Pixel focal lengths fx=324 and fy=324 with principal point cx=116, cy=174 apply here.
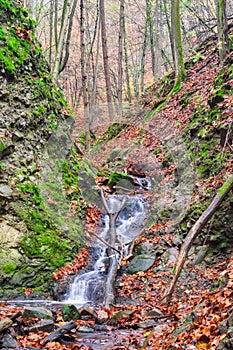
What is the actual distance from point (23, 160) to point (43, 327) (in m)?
4.81

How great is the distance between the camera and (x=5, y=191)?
26.1 feet

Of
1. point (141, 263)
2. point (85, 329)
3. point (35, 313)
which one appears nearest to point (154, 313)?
point (85, 329)

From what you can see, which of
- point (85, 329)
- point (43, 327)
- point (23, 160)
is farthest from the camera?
point (23, 160)

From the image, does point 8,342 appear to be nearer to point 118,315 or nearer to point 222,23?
point 118,315

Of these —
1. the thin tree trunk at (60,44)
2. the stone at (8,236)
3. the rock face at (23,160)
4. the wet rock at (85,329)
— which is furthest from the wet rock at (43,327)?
the thin tree trunk at (60,44)

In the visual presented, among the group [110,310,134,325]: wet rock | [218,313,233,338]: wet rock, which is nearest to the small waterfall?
[110,310,134,325]: wet rock

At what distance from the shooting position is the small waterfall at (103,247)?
7.81 metres

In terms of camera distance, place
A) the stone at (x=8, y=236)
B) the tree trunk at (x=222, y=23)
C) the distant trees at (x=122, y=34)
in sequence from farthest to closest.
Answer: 1. the distant trees at (x=122, y=34)
2. the tree trunk at (x=222, y=23)
3. the stone at (x=8, y=236)

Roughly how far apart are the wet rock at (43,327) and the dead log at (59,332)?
0.78 ft

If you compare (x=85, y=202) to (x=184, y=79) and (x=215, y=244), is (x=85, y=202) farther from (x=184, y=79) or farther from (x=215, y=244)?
(x=184, y=79)

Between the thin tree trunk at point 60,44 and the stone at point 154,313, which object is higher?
the thin tree trunk at point 60,44

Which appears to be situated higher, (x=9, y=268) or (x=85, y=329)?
(x=9, y=268)

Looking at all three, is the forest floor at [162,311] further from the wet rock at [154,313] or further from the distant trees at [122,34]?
the distant trees at [122,34]

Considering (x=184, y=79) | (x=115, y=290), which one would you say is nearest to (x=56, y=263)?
(x=115, y=290)
